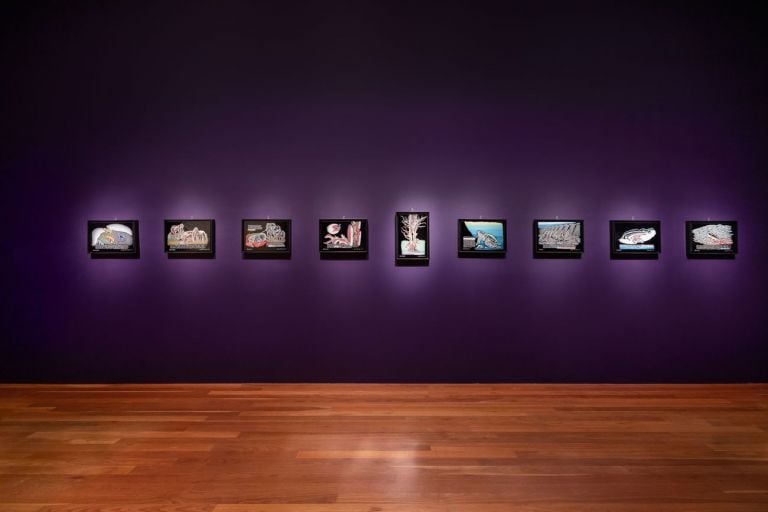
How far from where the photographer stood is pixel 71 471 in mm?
3098

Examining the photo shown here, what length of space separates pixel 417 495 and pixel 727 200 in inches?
209

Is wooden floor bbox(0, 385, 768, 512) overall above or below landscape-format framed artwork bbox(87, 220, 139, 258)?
below

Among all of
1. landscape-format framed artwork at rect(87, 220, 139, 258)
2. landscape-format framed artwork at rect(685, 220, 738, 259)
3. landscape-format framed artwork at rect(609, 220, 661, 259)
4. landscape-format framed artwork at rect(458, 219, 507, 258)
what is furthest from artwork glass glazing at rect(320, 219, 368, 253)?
landscape-format framed artwork at rect(685, 220, 738, 259)

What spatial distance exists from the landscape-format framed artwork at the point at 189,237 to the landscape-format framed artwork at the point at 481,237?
313 centimetres

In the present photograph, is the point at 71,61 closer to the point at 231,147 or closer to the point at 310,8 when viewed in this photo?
the point at 231,147

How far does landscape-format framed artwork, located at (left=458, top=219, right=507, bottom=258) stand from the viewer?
206 inches

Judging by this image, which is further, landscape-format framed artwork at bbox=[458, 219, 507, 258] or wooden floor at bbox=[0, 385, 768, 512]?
landscape-format framed artwork at bbox=[458, 219, 507, 258]

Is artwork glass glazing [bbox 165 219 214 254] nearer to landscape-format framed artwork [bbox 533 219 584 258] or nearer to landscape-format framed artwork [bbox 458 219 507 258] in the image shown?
landscape-format framed artwork [bbox 458 219 507 258]

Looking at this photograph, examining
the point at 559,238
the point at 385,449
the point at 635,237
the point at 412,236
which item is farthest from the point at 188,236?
the point at 635,237

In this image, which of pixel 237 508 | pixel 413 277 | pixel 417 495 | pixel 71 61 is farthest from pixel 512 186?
pixel 71 61

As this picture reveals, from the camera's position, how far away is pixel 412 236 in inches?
206

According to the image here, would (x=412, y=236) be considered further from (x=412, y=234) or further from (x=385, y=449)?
(x=385, y=449)

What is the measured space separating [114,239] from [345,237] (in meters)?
2.90

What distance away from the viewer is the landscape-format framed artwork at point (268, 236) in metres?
5.25
